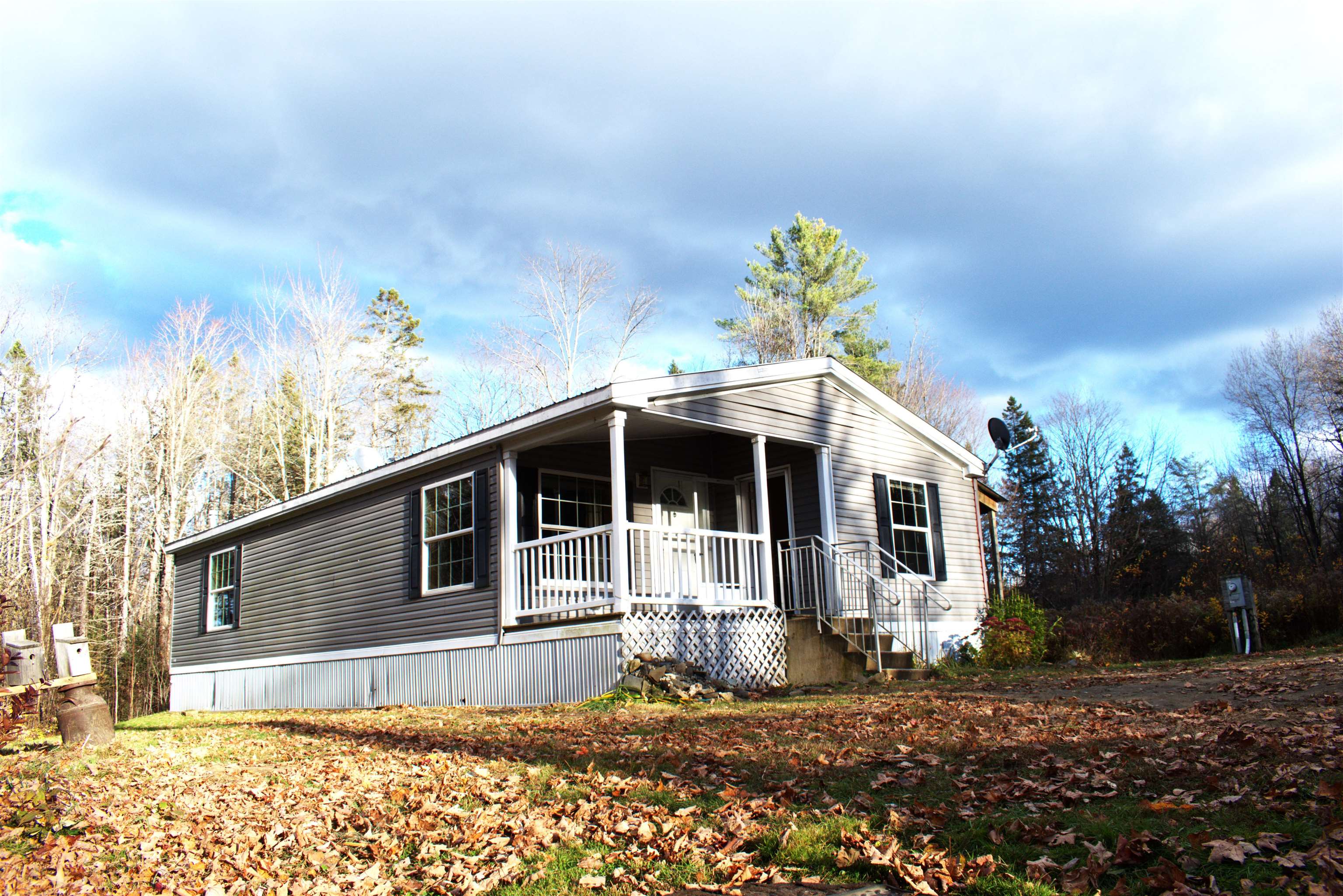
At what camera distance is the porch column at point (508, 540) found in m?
11.6

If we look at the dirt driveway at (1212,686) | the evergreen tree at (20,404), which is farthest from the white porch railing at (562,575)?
the evergreen tree at (20,404)

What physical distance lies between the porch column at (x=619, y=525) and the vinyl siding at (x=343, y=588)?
209 centimetres

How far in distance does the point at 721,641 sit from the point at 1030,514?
29752mm

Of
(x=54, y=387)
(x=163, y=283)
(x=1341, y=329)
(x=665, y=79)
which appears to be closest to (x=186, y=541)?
(x=54, y=387)

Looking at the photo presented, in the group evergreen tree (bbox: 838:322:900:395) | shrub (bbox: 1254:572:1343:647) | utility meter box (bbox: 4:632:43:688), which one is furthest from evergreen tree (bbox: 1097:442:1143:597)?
utility meter box (bbox: 4:632:43:688)

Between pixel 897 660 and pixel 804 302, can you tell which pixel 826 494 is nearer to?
pixel 897 660

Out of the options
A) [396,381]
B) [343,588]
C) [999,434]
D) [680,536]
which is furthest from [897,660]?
[396,381]

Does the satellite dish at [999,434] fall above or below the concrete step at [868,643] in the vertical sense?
above

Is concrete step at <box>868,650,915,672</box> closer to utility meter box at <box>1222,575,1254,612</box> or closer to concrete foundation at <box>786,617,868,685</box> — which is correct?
concrete foundation at <box>786,617,868,685</box>

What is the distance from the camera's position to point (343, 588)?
47.7 feet

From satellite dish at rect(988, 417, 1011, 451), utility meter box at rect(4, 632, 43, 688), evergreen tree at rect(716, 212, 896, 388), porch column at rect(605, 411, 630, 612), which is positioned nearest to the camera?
utility meter box at rect(4, 632, 43, 688)

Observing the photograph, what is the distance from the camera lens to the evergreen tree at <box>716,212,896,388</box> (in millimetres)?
33125

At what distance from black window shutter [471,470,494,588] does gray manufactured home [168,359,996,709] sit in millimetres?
31

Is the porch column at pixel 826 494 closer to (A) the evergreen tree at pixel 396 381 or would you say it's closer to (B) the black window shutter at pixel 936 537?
(B) the black window shutter at pixel 936 537
